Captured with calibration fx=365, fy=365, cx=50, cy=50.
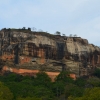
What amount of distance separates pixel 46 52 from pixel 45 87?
37.1ft

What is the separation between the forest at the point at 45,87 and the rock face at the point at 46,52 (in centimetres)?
238

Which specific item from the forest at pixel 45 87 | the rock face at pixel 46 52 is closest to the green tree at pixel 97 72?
the forest at pixel 45 87

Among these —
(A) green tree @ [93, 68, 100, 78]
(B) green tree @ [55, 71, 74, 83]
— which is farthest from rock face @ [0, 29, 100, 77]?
(B) green tree @ [55, 71, 74, 83]

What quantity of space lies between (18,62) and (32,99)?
2697cm

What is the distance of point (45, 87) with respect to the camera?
54.7 m

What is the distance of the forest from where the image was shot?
130 feet

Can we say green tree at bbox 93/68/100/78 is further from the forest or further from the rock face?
the rock face

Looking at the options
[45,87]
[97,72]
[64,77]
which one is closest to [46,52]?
[64,77]

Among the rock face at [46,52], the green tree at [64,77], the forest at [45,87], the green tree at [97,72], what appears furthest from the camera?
the green tree at [97,72]

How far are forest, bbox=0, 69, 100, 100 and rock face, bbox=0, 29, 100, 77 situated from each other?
238 cm

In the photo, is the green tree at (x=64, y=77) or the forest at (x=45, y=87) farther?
the green tree at (x=64, y=77)

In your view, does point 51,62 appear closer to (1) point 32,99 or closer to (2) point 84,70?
(2) point 84,70

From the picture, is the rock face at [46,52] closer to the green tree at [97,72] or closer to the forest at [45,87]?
the green tree at [97,72]

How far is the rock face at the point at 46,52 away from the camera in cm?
6366
